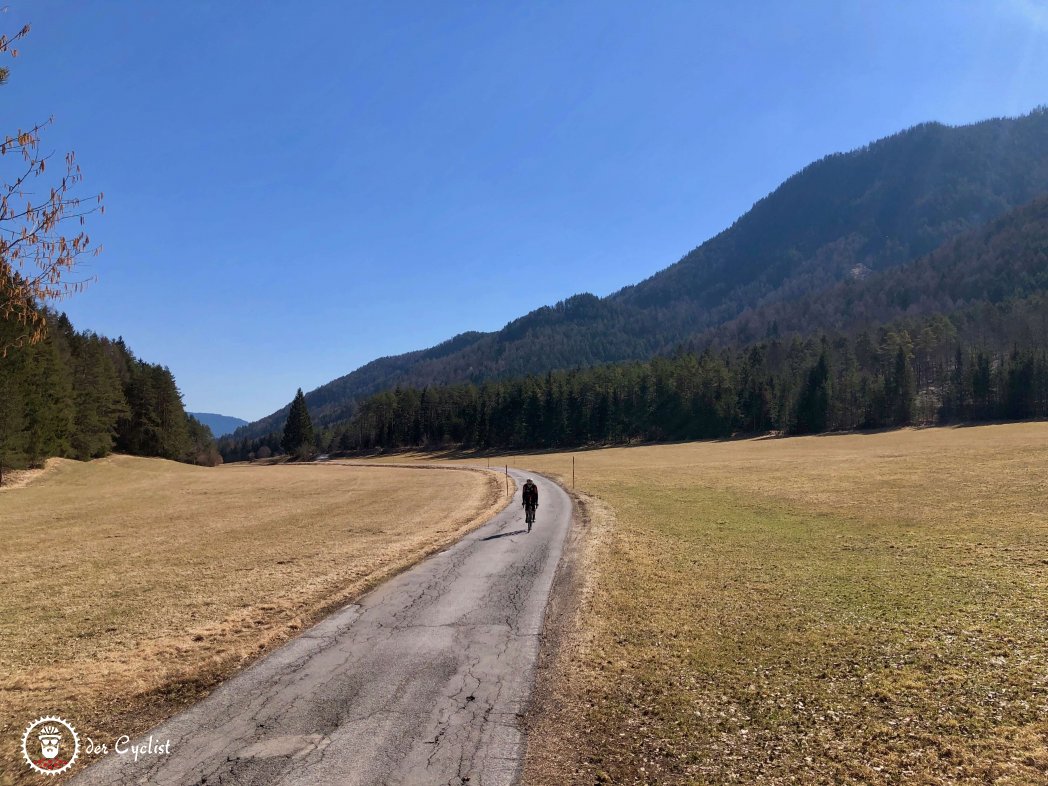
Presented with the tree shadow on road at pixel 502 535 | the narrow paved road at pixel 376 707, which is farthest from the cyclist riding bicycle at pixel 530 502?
the narrow paved road at pixel 376 707

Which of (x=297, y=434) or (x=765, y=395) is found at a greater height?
(x=765, y=395)

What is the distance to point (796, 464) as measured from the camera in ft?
188

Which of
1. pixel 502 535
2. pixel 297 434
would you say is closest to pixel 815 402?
pixel 502 535

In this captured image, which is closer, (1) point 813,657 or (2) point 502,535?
(1) point 813,657

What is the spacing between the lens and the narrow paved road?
700 centimetres

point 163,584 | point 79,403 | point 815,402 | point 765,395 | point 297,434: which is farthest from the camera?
point 297,434

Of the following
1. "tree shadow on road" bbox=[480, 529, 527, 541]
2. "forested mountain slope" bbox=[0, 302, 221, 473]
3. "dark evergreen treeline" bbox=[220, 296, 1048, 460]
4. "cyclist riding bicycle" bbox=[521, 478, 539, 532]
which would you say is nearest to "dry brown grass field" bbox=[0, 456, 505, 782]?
"tree shadow on road" bbox=[480, 529, 527, 541]

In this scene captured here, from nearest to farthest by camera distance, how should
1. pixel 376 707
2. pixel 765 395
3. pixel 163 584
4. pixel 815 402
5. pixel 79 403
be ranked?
pixel 376 707, pixel 163 584, pixel 79 403, pixel 815 402, pixel 765 395

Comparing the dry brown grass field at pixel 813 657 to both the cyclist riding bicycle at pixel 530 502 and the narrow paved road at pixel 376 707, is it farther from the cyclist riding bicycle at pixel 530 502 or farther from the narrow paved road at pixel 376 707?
the cyclist riding bicycle at pixel 530 502

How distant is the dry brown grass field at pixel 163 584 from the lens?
31.5 ft

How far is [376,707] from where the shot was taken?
8.66 m

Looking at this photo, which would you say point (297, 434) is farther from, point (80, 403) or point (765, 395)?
point (765, 395)

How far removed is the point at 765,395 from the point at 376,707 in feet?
414

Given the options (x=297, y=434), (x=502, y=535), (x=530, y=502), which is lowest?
(x=502, y=535)
